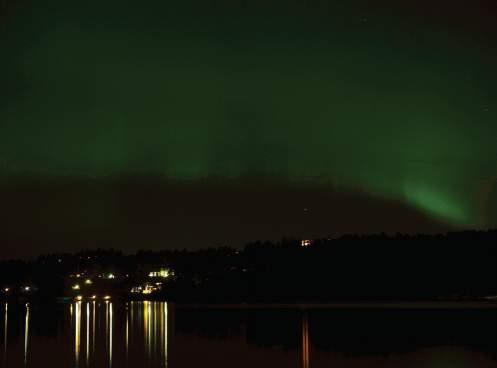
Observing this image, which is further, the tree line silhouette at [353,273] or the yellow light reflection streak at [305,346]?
the tree line silhouette at [353,273]

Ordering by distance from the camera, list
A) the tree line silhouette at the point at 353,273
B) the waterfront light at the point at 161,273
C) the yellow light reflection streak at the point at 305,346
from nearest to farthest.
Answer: the yellow light reflection streak at the point at 305,346, the tree line silhouette at the point at 353,273, the waterfront light at the point at 161,273

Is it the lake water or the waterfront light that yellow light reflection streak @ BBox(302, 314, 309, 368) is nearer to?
the lake water

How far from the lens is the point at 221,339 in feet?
148

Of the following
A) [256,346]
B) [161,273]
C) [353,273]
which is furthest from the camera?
[161,273]

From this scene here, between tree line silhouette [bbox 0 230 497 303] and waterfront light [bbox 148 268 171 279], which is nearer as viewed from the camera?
tree line silhouette [bbox 0 230 497 303]

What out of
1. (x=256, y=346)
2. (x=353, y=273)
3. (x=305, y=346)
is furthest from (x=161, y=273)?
(x=305, y=346)

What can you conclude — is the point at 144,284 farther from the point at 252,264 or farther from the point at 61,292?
the point at 252,264

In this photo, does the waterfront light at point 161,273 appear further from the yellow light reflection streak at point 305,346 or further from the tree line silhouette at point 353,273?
the yellow light reflection streak at point 305,346

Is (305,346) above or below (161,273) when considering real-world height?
below

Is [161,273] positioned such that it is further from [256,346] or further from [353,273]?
[256,346]

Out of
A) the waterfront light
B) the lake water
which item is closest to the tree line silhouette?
the waterfront light

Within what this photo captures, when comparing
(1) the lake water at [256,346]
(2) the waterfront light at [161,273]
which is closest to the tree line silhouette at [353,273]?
(2) the waterfront light at [161,273]

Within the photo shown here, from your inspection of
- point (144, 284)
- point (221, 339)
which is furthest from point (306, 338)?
point (144, 284)

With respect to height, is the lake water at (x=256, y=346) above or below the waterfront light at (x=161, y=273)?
below
